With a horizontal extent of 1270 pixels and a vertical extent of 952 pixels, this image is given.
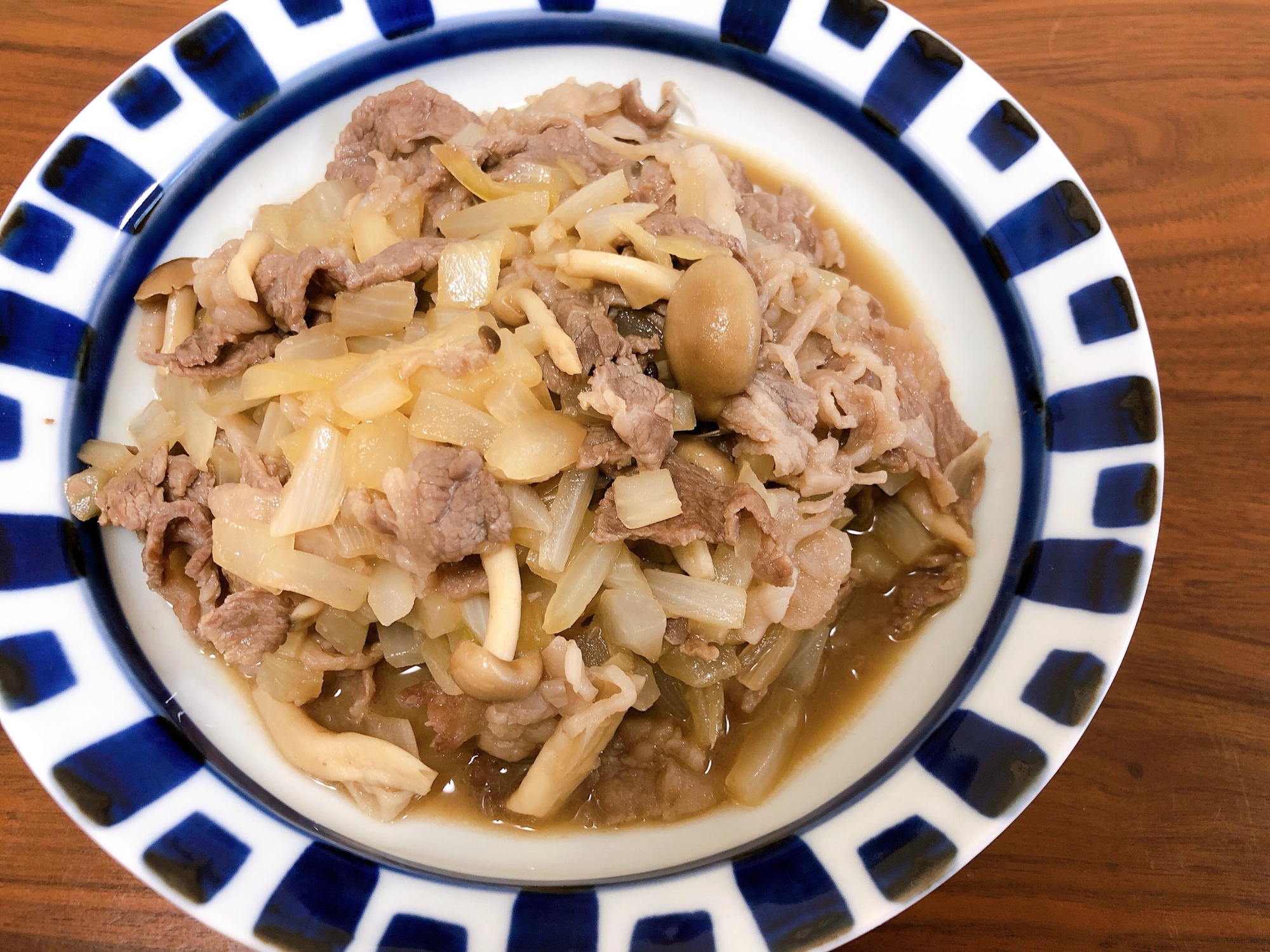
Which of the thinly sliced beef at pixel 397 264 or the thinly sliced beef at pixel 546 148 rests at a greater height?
the thinly sliced beef at pixel 546 148

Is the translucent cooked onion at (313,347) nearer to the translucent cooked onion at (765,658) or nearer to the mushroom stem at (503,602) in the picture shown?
the mushroom stem at (503,602)

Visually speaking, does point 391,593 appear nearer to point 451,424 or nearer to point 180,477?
point 451,424


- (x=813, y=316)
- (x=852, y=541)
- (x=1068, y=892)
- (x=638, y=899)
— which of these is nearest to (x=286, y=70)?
(x=813, y=316)

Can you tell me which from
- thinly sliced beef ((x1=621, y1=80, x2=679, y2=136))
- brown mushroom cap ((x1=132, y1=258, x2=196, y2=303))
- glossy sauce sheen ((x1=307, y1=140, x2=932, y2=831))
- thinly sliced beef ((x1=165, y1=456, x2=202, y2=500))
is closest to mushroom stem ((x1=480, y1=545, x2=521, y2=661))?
glossy sauce sheen ((x1=307, y1=140, x2=932, y2=831))

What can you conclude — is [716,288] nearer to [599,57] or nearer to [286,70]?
[599,57]

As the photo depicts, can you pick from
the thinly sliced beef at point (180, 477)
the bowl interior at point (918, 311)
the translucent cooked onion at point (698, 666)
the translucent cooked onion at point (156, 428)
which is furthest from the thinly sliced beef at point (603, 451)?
the translucent cooked onion at point (156, 428)

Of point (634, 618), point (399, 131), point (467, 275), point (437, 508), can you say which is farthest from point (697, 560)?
point (399, 131)
